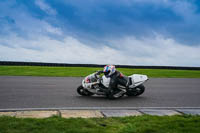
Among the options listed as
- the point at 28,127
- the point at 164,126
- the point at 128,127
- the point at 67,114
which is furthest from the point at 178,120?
the point at 28,127

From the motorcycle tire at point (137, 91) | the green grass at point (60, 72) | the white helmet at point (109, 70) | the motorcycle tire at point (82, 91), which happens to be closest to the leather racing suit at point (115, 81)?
the white helmet at point (109, 70)

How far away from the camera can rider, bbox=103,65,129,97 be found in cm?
924

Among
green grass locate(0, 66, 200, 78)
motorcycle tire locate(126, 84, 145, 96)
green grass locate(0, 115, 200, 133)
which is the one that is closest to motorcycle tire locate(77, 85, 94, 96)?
motorcycle tire locate(126, 84, 145, 96)

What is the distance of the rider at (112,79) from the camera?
9242 millimetres

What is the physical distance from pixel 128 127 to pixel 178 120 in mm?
1555

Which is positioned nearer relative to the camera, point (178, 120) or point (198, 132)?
point (198, 132)

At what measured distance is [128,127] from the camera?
4938 millimetres

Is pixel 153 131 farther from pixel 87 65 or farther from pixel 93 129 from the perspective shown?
pixel 87 65

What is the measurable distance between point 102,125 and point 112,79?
410 centimetres

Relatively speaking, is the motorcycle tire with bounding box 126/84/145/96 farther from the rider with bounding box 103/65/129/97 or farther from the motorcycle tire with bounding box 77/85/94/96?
the motorcycle tire with bounding box 77/85/94/96

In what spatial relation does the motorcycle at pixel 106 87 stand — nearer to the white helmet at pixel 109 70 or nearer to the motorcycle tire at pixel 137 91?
the motorcycle tire at pixel 137 91

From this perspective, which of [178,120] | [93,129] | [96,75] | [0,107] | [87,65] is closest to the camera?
[93,129]

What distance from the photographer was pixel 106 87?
9359mm

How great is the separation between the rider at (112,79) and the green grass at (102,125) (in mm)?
3378
